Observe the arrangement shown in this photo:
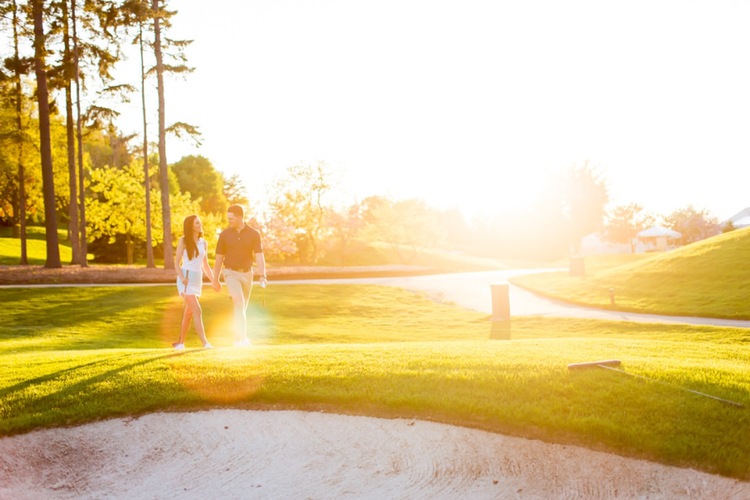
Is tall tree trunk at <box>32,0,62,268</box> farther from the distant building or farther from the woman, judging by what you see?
the distant building

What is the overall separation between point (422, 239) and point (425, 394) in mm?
50505

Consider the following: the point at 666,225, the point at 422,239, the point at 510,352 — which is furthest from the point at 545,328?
the point at 666,225

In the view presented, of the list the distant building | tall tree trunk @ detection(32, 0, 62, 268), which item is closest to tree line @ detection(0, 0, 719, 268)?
tall tree trunk @ detection(32, 0, 62, 268)

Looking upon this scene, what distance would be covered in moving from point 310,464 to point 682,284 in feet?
77.3

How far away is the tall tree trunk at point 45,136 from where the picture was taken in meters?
28.7

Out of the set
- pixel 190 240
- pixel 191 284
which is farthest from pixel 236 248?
pixel 191 284

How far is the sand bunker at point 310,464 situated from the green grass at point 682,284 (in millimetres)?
16721

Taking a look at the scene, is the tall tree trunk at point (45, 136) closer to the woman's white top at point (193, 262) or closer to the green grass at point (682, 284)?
the woman's white top at point (193, 262)

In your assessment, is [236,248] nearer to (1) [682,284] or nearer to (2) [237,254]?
(2) [237,254]

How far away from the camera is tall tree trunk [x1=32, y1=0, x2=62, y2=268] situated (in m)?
28.7

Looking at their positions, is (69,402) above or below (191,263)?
below

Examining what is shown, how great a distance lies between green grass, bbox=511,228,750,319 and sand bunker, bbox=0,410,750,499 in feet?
54.9

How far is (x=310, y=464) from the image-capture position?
609cm

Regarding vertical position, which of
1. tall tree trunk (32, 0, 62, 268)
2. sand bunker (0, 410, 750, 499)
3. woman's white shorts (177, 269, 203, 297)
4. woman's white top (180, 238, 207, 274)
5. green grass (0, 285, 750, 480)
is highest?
A: tall tree trunk (32, 0, 62, 268)
